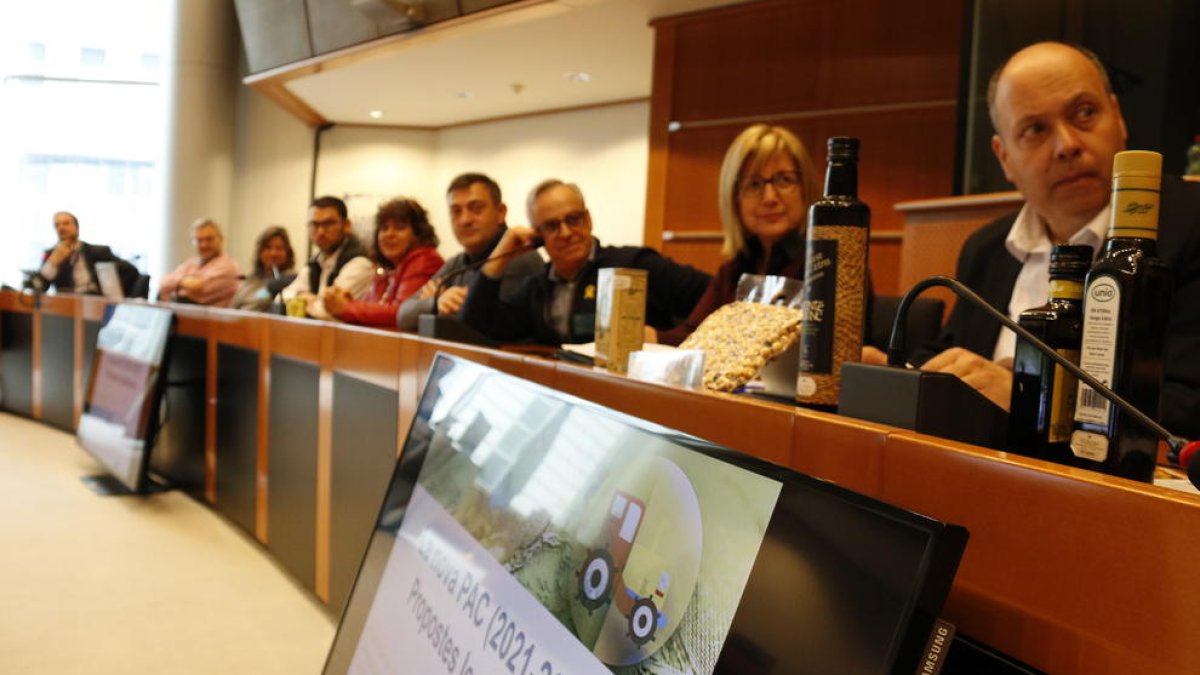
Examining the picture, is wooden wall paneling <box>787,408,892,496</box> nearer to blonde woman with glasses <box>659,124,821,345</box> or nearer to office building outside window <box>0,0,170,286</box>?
blonde woman with glasses <box>659,124,821,345</box>

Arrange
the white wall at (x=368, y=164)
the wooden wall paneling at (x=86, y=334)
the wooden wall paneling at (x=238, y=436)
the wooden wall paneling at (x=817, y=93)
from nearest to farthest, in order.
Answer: the wooden wall paneling at (x=238, y=436), the wooden wall paneling at (x=817, y=93), the wooden wall paneling at (x=86, y=334), the white wall at (x=368, y=164)

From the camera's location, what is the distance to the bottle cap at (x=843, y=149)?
86cm

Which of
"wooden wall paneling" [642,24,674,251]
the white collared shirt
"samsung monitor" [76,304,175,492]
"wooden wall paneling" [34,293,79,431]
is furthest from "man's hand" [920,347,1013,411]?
"wooden wall paneling" [34,293,79,431]

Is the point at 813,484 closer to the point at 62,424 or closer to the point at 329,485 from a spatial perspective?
the point at 329,485

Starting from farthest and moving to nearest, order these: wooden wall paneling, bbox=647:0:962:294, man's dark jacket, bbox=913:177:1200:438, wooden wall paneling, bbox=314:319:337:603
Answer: wooden wall paneling, bbox=647:0:962:294 → wooden wall paneling, bbox=314:319:337:603 → man's dark jacket, bbox=913:177:1200:438

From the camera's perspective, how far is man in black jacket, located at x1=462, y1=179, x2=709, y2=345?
2523 mm

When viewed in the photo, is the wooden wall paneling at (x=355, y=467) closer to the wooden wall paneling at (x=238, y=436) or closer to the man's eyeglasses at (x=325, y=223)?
the wooden wall paneling at (x=238, y=436)

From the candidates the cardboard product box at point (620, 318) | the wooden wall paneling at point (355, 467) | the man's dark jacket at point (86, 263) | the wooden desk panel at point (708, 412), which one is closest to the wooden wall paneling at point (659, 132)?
the wooden wall paneling at point (355, 467)

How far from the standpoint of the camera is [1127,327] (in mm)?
628

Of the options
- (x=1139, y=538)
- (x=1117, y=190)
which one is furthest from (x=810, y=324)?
(x=1139, y=538)

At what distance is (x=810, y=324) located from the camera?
90 cm

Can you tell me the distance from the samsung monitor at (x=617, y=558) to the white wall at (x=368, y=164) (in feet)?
21.8

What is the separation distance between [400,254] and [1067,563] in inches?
128

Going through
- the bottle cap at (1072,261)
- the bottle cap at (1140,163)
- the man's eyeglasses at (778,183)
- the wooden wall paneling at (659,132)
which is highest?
the wooden wall paneling at (659,132)
